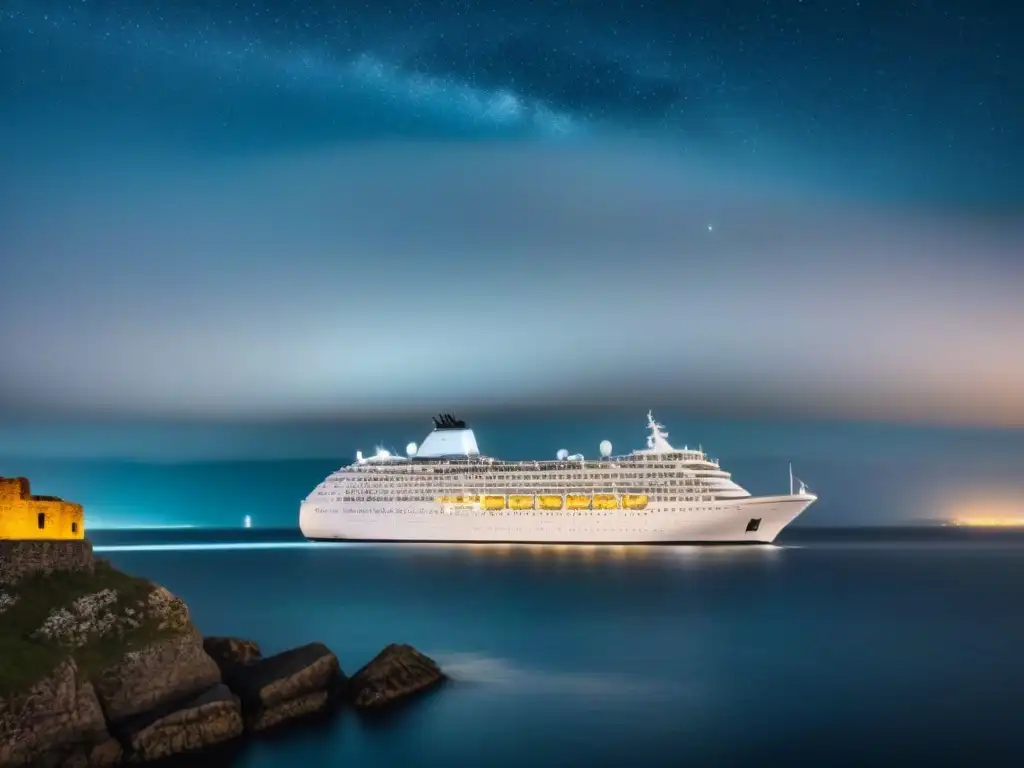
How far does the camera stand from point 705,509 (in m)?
87.2

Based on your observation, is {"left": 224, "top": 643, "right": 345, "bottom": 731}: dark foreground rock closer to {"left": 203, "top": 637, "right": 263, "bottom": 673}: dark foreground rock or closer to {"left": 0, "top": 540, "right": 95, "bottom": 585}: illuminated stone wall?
{"left": 203, "top": 637, "right": 263, "bottom": 673}: dark foreground rock

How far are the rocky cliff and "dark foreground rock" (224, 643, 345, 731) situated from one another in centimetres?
3

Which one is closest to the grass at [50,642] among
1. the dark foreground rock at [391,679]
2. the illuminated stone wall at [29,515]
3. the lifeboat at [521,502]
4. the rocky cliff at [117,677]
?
the rocky cliff at [117,677]

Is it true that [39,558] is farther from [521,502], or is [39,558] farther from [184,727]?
[521,502]

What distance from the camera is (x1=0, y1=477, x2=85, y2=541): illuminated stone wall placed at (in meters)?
23.2

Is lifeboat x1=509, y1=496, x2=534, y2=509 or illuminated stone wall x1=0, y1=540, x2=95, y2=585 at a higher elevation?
illuminated stone wall x1=0, y1=540, x2=95, y2=585

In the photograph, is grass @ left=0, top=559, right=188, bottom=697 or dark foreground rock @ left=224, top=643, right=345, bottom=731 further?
dark foreground rock @ left=224, top=643, right=345, bottom=731

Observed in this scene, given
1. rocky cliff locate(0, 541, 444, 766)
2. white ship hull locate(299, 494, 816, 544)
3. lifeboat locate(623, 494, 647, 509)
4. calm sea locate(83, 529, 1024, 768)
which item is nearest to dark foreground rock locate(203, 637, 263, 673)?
rocky cliff locate(0, 541, 444, 766)

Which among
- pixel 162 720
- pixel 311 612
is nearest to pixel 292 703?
pixel 162 720

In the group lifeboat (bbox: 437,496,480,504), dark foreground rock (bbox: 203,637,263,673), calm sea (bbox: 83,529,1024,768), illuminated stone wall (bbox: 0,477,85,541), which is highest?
illuminated stone wall (bbox: 0,477,85,541)

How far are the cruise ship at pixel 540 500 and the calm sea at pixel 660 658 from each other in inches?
704

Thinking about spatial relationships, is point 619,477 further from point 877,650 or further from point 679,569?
point 877,650

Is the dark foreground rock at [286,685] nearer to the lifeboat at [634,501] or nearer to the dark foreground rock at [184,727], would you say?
the dark foreground rock at [184,727]

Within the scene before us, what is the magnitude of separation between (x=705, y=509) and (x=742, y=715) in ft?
207
